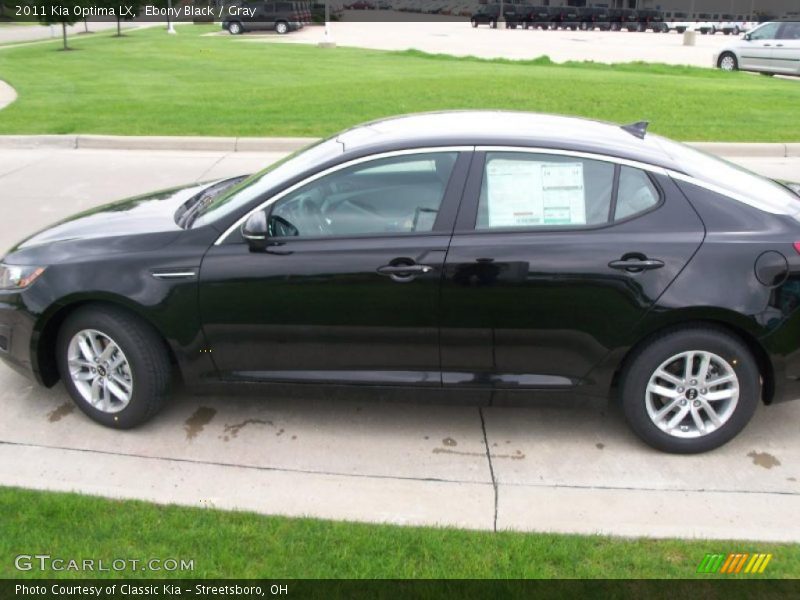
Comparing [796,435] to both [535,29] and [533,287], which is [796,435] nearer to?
[533,287]

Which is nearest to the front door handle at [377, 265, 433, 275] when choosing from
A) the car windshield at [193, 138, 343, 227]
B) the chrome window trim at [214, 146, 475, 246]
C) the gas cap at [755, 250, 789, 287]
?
the chrome window trim at [214, 146, 475, 246]

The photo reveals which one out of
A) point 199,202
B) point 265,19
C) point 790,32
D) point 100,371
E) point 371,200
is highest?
point 265,19

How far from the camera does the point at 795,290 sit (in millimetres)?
3596

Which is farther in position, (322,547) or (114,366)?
(114,366)

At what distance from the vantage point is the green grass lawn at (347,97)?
1164 cm

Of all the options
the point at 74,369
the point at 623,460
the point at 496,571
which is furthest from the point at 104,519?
the point at 623,460

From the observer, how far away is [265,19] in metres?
44.2

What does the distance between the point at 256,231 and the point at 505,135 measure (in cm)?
130

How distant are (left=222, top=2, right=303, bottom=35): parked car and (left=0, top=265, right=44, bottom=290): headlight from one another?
42527 mm

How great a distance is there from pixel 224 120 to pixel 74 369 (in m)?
8.72

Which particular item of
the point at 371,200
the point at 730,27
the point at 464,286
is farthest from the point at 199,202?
the point at 730,27

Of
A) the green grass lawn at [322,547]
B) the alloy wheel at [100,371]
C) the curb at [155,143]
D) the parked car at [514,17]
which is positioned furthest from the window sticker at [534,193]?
the parked car at [514,17]

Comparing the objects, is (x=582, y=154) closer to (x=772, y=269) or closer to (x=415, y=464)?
(x=772, y=269)

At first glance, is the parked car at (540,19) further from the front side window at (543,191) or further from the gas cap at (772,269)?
the gas cap at (772,269)
